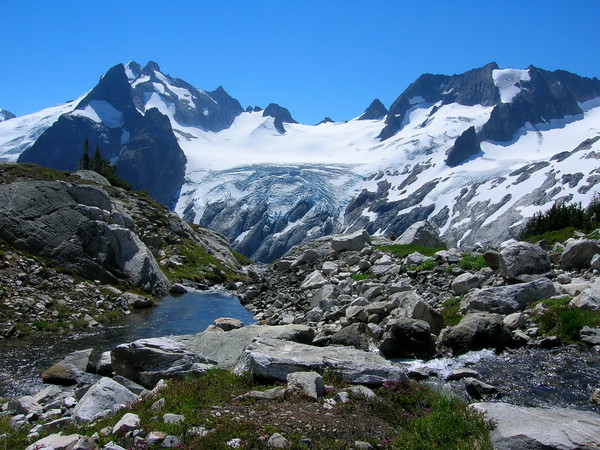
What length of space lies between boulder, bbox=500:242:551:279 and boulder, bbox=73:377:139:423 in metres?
13.4

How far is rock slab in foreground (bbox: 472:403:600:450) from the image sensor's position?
6035 millimetres

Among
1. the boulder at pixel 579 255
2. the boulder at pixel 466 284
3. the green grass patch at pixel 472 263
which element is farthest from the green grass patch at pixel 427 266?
the boulder at pixel 579 255

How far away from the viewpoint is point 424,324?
43.2 feet

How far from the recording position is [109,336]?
61.7 feet

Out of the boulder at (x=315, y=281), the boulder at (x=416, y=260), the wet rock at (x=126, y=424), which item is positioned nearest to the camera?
the wet rock at (x=126, y=424)

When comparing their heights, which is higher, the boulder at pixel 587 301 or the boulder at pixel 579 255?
the boulder at pixel 579 255

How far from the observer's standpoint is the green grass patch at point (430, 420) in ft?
21.1

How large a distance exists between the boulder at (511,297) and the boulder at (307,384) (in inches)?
333

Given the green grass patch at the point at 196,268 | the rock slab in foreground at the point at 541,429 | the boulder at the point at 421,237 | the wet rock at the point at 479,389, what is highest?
the boulder at the point at 421,237

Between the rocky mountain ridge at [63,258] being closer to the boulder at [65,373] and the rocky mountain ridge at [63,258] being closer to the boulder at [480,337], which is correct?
the boulder at [65,373]

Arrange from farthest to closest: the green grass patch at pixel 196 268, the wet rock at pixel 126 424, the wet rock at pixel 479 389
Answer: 1. the green grass patch at pixel 196 268
2. the wet rock at pixel 479 389
3. the wet rock at pixel 126 424

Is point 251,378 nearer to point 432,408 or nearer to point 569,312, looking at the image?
point 432,408

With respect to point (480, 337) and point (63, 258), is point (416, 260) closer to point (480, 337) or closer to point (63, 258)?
point (480, 337)

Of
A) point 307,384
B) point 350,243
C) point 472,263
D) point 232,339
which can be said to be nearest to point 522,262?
point 472,263
